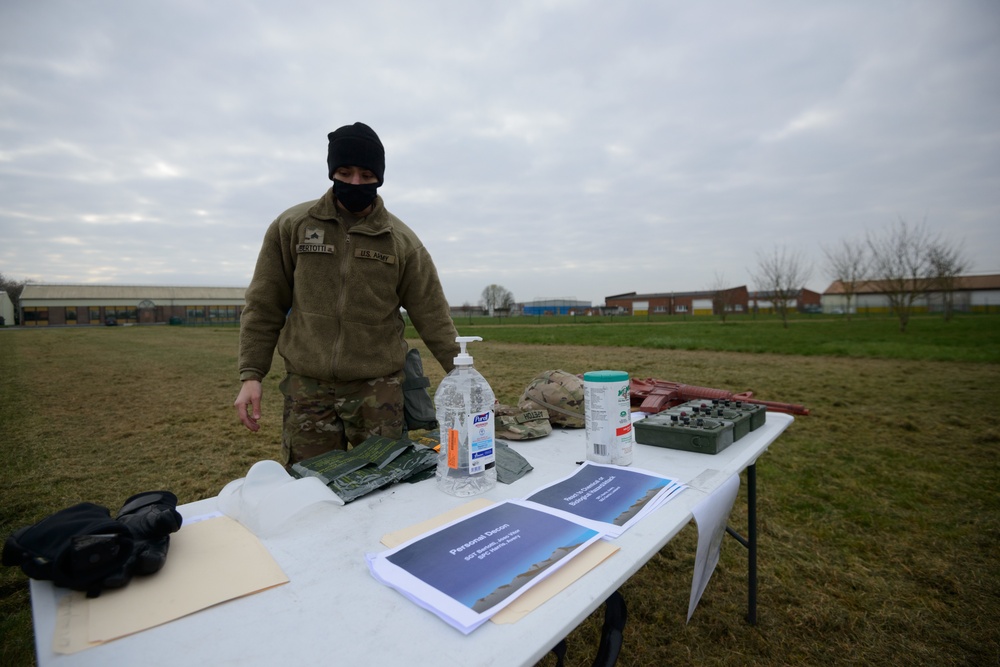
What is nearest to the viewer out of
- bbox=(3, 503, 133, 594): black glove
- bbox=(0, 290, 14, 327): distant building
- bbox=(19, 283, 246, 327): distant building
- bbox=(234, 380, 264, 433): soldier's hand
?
bbox=(3, 503, 133, 594): black glove

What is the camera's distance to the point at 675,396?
2.65 meters

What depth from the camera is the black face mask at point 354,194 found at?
2.13m

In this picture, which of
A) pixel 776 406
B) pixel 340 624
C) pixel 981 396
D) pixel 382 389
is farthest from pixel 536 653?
pixel 981 396

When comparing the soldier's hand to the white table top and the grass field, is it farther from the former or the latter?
the grass field

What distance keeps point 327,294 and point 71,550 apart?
1454 mm

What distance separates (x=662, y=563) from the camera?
302cm

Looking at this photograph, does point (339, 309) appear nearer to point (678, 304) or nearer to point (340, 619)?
point (340, 619)

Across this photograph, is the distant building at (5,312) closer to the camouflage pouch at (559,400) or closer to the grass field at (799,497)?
the grass field at (799,497)

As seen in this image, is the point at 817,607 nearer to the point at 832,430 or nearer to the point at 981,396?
the point at 832,430

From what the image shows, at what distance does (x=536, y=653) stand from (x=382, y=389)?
1.76m

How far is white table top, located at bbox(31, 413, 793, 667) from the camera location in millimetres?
726

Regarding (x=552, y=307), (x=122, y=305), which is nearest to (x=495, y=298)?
(x=552, y=307)

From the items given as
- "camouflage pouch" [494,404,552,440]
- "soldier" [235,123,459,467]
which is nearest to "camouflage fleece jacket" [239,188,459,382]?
"soldier" [235,123,459,467]

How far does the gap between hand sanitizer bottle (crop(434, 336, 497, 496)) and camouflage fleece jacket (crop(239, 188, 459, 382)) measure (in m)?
0.90
